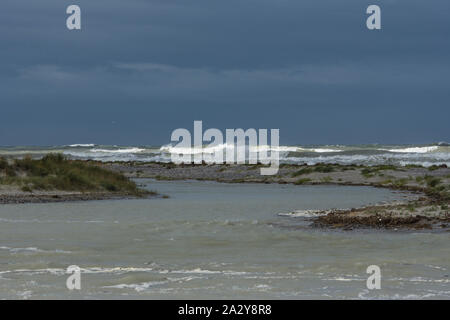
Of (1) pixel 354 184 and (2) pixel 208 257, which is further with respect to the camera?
(1) pixel 354 184

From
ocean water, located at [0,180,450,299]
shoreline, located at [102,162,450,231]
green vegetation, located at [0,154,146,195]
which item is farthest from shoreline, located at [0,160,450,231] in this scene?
ocean water, located at [0,180,450,299]

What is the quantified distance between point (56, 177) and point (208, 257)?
76.5ft

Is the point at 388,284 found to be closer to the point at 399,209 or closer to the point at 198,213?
the point at 399,209

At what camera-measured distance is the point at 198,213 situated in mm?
28625

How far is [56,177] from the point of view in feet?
128

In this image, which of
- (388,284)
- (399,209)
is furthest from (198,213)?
(388,284)

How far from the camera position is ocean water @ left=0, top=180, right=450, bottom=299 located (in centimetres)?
1287

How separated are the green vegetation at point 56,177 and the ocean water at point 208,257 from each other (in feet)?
30.9
